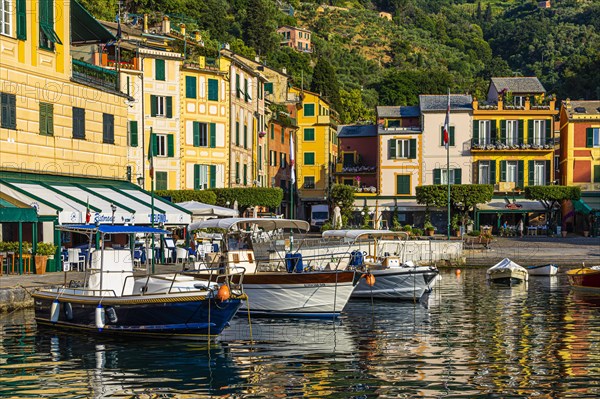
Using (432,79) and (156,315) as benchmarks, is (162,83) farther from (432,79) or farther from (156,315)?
(432,79)

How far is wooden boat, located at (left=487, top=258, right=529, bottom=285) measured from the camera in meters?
44.3

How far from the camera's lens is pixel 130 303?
77.6 ft

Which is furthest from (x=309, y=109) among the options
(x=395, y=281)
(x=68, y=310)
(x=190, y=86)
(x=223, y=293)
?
(x=223, y=293)

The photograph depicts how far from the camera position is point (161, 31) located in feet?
227

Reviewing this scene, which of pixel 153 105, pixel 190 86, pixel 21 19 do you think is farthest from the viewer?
pixel 190 86

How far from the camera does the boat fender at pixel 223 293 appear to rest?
22859 millimetres

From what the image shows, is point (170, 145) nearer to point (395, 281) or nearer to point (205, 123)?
point (205, 123)

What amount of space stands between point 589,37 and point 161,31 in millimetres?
140213

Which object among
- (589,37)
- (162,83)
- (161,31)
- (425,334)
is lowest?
(425,334)

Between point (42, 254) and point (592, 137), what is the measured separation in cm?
5489

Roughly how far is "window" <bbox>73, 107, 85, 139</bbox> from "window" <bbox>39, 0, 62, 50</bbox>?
10.6ft

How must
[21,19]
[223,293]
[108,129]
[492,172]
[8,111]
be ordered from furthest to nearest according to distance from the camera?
[492,172], [108,129], [21,19], [8,111], [223,293]

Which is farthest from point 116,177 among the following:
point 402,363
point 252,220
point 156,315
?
point 402,363

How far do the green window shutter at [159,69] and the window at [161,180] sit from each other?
641 cm
